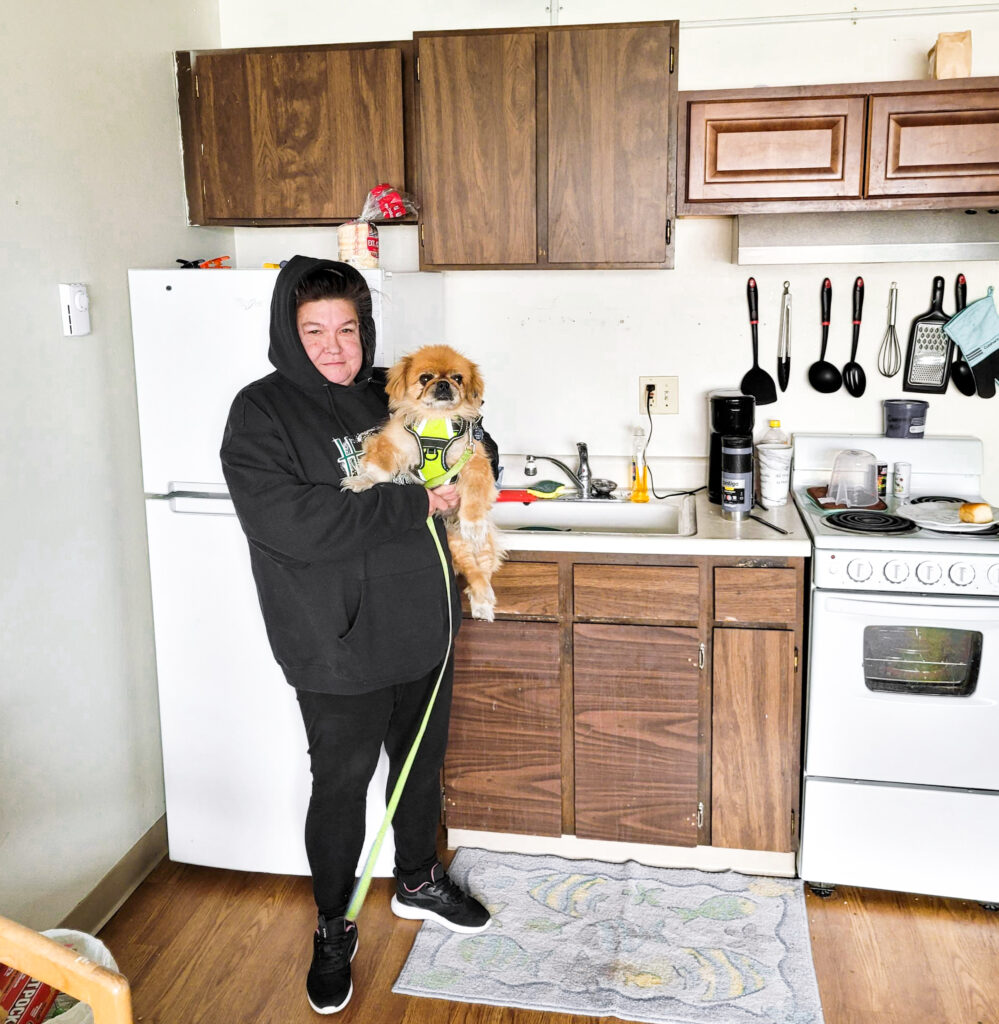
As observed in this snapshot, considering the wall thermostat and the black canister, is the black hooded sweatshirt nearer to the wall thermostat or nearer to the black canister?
the wall thermostat

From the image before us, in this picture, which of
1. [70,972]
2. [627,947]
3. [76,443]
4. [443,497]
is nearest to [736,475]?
[443,497]

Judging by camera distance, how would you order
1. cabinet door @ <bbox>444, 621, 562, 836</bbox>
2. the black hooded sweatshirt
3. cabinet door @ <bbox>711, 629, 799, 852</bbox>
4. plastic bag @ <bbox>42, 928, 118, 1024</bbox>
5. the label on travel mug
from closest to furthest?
1. plastic bag @ <bbox>42, 928, 118, 1024</bbox>
2. the black hooded sweatshirt
3. cabinet door @ <bbox>711, 629, 799, 852</bbox>
4. cabinet door @ <bbox>444, 621, 562, 836</bbox>
5. the label on travel mug

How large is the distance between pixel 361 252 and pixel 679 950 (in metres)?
1.80

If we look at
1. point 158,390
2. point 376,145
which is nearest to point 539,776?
point 158,390

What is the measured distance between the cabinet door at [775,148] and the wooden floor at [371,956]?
180 centimetres

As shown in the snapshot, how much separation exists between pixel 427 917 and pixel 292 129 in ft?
6.79

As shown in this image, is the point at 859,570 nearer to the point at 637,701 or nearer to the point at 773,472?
the point at 773,472

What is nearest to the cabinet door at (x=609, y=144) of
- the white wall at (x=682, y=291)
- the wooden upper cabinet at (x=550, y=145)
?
the wooden upper cabinet at (x=550, y=145)

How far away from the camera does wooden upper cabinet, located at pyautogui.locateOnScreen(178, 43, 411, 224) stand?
104 inches

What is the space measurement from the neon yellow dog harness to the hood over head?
0.68 feet

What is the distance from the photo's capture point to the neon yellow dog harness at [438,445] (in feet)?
6.74

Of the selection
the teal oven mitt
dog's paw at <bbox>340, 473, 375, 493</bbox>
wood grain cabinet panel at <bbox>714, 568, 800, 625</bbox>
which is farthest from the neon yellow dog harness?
the teal oven mitt

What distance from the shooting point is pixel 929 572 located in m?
2.33

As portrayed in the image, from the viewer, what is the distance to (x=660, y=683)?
2.53 metres
